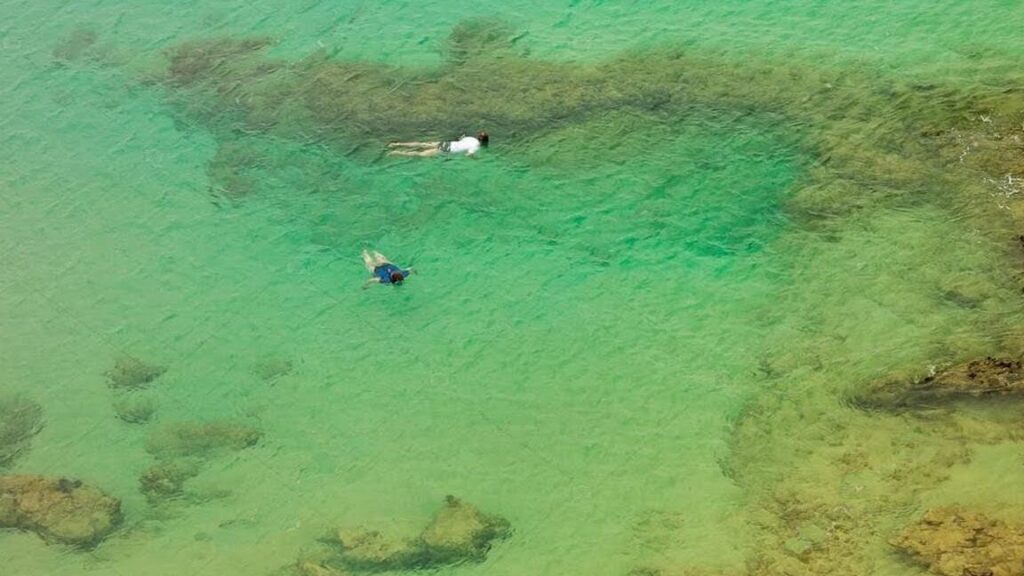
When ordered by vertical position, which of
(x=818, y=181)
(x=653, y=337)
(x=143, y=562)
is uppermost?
(x=818, y=181)

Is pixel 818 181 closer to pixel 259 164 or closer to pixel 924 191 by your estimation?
pixel 924 191

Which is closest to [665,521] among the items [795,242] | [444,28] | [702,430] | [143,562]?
[702,430]

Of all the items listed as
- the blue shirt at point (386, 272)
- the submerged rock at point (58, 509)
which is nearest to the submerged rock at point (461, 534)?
the submerged rock at point (58, 509)

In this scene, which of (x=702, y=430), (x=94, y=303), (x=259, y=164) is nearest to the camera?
(x=702, y=430)

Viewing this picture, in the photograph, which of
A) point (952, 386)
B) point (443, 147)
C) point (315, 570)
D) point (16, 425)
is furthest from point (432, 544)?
point (443, 147)

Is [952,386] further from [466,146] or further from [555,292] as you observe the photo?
[466,146]
